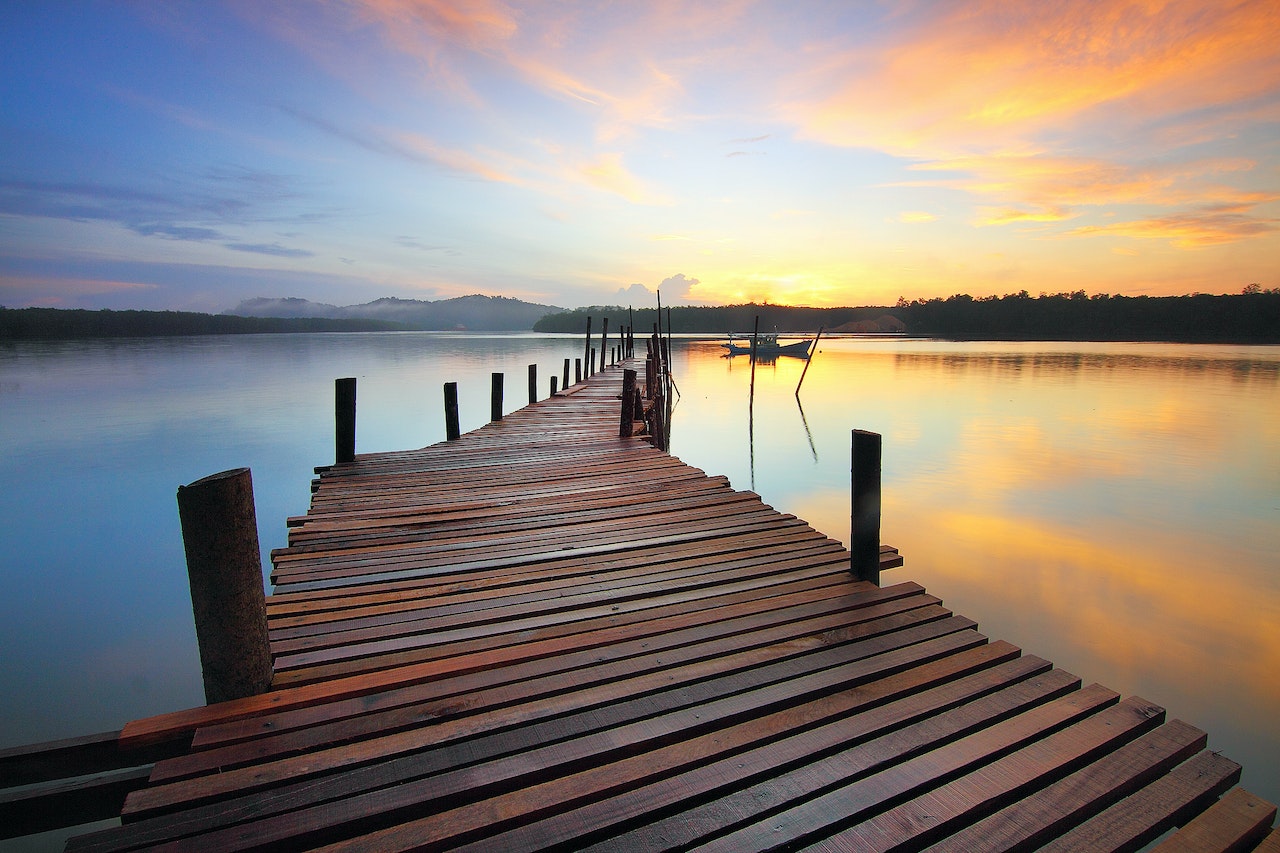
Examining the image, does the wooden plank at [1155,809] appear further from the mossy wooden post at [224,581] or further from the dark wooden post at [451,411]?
the dark wooden post at [451,411]

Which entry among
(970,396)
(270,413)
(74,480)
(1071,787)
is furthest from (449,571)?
(970,396)

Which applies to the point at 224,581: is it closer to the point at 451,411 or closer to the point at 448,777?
the point at 448,777

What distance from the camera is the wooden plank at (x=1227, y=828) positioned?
1.96 metres

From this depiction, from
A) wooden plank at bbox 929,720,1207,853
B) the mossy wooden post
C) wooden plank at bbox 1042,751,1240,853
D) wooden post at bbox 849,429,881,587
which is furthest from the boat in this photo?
the mossy wooden post

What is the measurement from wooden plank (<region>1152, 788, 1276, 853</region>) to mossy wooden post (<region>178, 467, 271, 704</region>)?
3.40m

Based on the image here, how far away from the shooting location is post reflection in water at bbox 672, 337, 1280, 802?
6.32 m

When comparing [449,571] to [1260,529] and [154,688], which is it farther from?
[1260,529]

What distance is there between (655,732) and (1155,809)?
69.2 inches

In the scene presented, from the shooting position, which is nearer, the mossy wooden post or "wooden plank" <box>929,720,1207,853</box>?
"wooden plank" <box>929,720,1207,853</box>

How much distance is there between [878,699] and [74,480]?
19.0 metres

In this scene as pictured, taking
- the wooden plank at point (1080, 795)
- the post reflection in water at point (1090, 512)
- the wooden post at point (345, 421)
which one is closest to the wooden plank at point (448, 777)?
the wooden plank at point (1080, 795)

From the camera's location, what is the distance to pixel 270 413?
25.9 meters

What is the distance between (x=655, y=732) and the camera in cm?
233

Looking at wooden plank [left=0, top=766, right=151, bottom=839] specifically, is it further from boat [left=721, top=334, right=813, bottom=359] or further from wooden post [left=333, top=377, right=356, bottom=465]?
boat [left=721, top=334, right=813, bottom=359]
